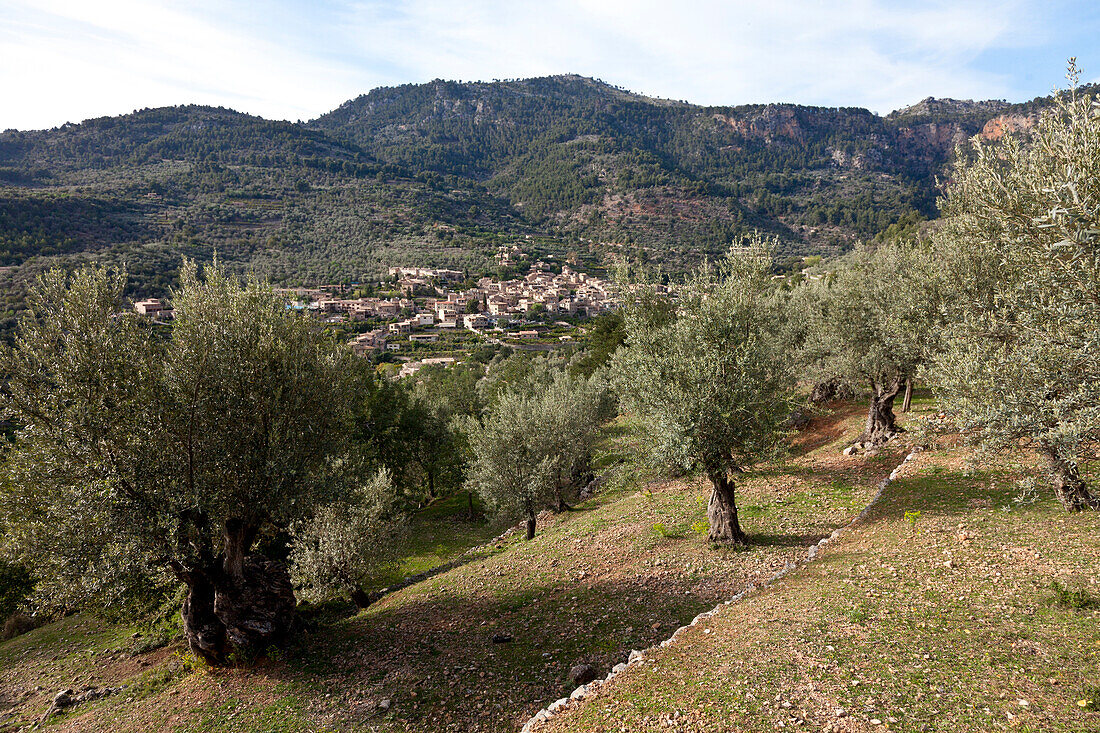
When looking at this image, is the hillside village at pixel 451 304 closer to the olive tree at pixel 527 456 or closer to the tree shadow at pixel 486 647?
the olive tree at pixel 527 456

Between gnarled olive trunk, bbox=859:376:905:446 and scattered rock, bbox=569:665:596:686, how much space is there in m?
19.4

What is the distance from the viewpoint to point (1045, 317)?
998 centimetres

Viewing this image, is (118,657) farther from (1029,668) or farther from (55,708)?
(1029,668)

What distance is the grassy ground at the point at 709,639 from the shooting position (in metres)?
7.59

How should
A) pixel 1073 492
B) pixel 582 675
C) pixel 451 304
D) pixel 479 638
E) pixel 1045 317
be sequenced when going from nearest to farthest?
1. pixel 1045 317
2. pixel 582 675
3. pixel 1073 492
4. pixel 479 638
5. pixel 451 304

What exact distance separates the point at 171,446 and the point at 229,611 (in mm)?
5007

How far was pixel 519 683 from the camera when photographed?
428 inches

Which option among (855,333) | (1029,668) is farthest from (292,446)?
(855,333)

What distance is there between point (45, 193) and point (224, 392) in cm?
18625

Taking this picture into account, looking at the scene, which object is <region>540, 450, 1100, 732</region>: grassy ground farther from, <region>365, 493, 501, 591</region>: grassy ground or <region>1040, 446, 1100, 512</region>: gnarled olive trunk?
<region>365, 493, 501, 591</region>: grassy ground

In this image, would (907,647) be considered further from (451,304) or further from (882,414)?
(451,304)

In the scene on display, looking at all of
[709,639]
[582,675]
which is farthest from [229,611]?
[709,639]

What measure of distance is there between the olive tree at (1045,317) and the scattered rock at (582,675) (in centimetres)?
A: 1042

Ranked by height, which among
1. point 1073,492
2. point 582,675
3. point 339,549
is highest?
point 1073,492
